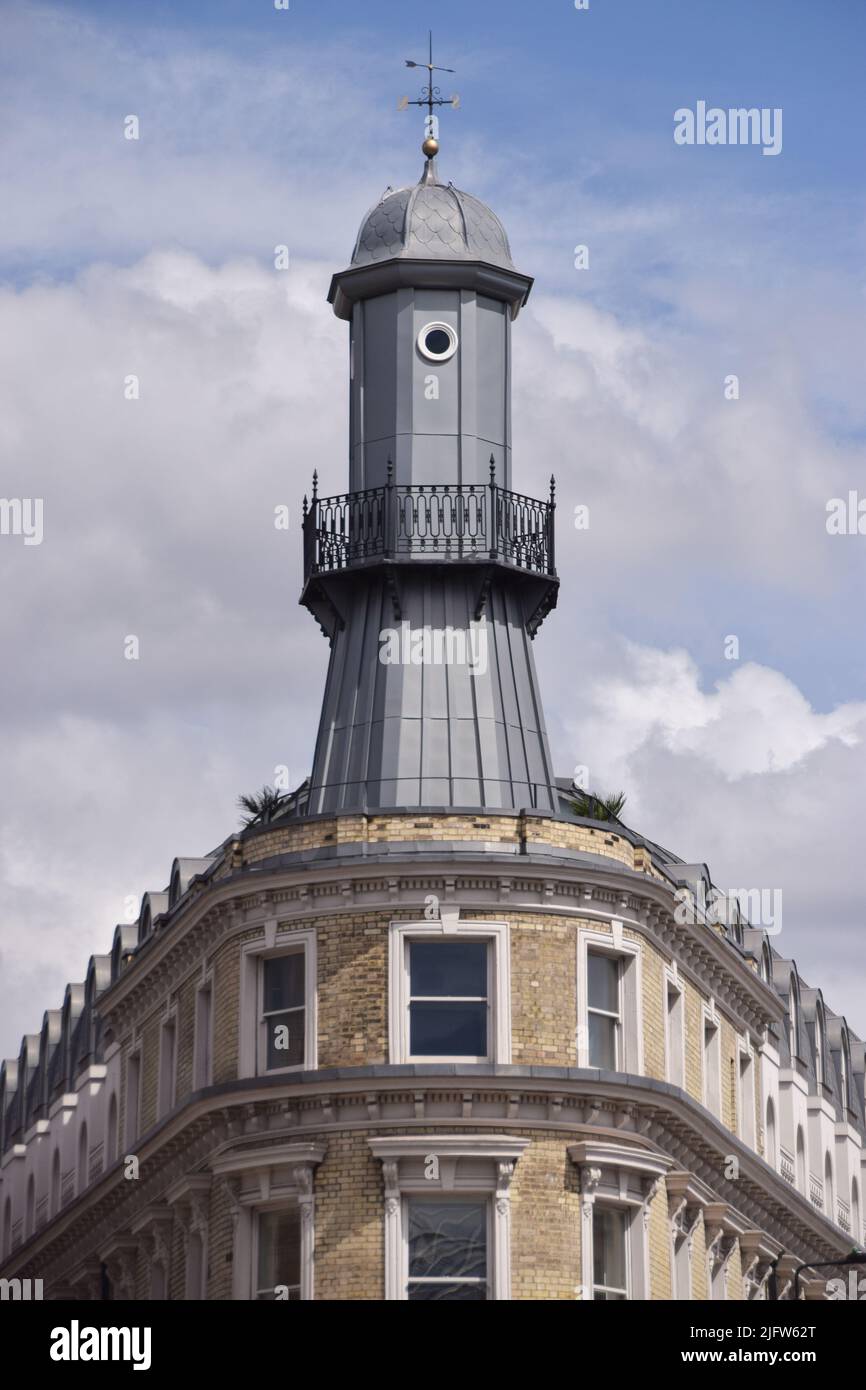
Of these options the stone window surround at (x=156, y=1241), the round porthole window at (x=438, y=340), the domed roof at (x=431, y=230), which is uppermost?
the domed roof at (x=431, y=230)

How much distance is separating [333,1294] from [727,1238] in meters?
12.3

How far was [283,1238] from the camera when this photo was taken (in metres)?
54.4

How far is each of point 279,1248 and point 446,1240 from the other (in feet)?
10.3

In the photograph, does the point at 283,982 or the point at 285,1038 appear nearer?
the point at 285,1038

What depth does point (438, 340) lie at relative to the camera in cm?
6569

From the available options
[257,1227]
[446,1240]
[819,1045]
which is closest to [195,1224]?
[257,1227]

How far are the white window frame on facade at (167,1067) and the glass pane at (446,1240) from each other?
1021 centimetres

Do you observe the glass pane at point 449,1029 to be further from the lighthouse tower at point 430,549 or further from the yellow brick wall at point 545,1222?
the lighthouse tower at point 430,549

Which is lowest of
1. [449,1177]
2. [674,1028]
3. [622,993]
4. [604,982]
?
[449,1177]

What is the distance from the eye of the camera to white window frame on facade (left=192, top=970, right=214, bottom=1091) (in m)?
58.7

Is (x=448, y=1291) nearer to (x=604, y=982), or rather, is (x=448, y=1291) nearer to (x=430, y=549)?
(x=604, y=982)

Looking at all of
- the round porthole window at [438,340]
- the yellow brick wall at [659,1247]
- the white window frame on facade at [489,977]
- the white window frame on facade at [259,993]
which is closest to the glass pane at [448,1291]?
the yellow brick wall at [659,1247]

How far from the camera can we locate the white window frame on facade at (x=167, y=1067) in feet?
205
